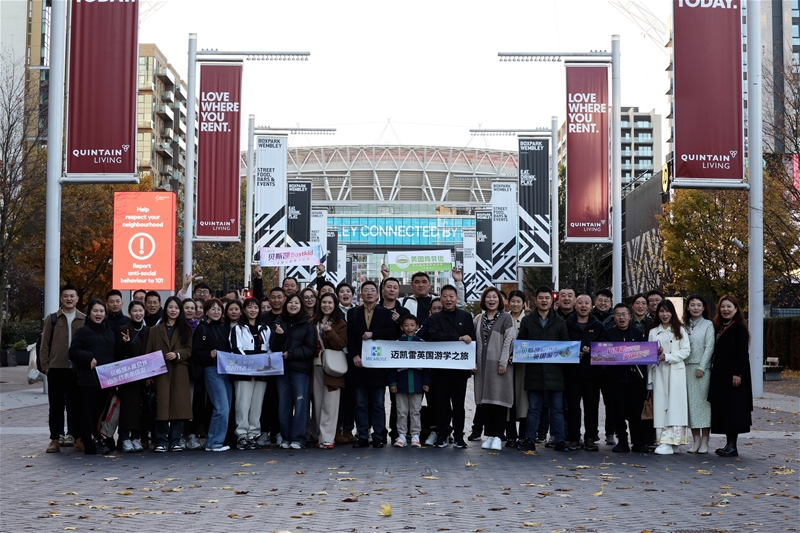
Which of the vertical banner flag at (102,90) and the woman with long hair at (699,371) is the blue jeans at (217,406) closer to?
the vertical banner flag at (102,90)

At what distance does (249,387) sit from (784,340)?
96.3ft

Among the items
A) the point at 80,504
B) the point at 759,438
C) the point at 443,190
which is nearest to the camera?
the point at 80,504

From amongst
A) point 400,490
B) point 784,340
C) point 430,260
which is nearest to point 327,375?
point 400,490

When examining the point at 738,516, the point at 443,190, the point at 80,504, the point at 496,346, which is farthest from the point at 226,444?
the point at 443,190

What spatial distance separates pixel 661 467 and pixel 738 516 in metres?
3.36

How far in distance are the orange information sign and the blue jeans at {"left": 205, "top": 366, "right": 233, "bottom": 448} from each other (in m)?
9.88

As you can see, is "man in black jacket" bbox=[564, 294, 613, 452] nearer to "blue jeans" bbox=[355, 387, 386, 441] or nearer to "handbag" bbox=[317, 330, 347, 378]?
"blue jeans" bbox=[355, 387, 386, 441]

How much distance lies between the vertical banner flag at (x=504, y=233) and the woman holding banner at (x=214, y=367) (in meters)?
21.8

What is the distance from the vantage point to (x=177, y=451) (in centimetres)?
1370

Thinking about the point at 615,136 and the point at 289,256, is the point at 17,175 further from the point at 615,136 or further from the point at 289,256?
the point at 615,136

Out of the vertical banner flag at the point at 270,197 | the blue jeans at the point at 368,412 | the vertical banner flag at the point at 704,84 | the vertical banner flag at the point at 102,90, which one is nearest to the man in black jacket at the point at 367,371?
the blue jeans at the point at 368,412

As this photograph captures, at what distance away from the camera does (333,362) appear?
1410 centimetres

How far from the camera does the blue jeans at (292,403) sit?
1403 cm

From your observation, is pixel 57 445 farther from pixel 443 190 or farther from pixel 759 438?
pixel 443 190
